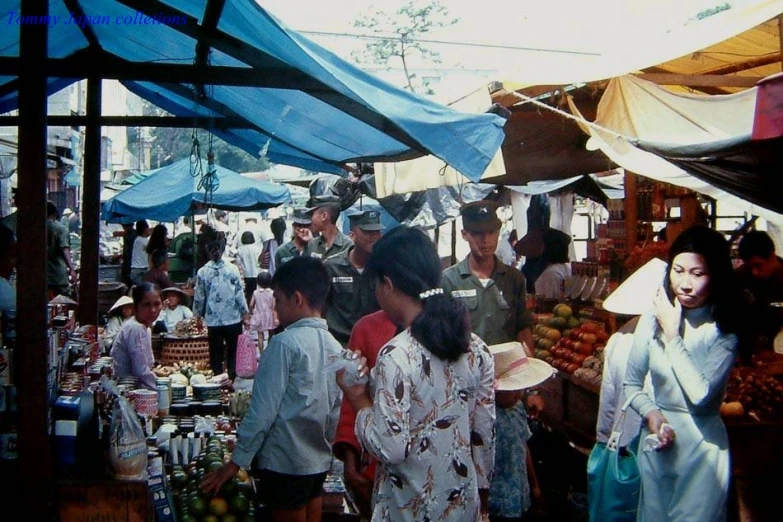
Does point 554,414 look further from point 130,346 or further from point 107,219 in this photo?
point 107,219

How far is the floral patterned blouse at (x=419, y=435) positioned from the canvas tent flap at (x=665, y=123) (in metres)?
2.81

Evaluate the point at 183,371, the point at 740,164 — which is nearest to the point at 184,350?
the point at 183,371

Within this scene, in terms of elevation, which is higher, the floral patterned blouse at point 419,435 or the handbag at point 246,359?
the floral patterned blouse at point 419,435

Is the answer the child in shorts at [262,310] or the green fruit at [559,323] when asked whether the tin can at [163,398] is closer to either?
the green fruit at [559,323]

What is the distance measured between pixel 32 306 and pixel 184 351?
17.1ft

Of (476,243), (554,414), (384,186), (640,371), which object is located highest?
(384,186)

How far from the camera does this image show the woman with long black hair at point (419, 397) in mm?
2834

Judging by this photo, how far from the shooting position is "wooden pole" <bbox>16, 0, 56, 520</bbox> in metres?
3.73

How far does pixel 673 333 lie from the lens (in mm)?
3971

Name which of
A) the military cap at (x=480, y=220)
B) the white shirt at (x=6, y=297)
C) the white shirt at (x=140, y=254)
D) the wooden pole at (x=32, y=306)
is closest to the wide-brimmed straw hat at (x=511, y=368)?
the military cap at (x=480, y=220)

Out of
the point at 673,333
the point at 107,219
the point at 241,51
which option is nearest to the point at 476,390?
the point at 673,333

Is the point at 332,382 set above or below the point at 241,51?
below

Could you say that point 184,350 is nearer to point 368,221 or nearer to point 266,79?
point 368,221

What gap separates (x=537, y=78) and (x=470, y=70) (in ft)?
115
